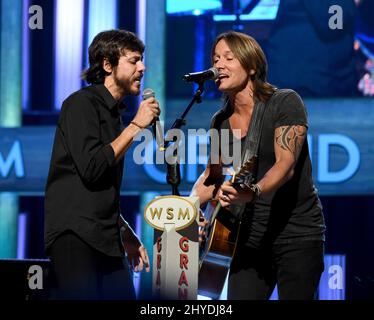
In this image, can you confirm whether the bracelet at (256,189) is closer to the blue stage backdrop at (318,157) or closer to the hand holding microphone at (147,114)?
the hand holding microphone at (147,114)

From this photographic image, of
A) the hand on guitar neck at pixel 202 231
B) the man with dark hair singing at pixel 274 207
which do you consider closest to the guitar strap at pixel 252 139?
the man with dark hair singing at pixel 274 207

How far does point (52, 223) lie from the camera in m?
2.68

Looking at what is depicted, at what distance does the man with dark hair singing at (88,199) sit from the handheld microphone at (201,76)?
0.62 feet

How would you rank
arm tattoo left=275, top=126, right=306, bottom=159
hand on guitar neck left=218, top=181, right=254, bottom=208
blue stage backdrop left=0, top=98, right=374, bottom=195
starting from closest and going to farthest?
hand on guitar neck left=218, top=181, right=254, bottom=208, arm tattoo left=275, top=126, right=306, bottom=159, blue stage backdrop left=0, top=98, right=374, bottom=195

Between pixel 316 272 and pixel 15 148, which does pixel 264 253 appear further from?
pixel 15 148

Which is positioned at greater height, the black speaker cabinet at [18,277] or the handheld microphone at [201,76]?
the handheld microphone at [201,76]

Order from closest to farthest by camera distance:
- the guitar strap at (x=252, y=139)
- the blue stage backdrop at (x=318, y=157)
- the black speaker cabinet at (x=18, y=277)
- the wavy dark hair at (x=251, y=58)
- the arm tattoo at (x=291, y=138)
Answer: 1. the arm tattoo at (x=291, y=138)
2. the guitar strap at (x=252, y=139)
3. the wavy dark hair at (x=251, y=58)
4. the black speaker cabinet at (x=18, y=277)
5. the blue stage backdrop at (x=318, y=157)

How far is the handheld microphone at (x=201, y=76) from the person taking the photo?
2.81 m

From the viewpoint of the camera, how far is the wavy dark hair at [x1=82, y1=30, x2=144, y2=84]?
288cm

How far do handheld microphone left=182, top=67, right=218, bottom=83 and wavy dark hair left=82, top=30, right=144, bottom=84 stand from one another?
0.84ft

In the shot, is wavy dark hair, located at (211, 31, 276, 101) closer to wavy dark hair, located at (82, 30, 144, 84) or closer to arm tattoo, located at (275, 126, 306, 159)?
arm tattoo, located at (275, 126, 306, 159)

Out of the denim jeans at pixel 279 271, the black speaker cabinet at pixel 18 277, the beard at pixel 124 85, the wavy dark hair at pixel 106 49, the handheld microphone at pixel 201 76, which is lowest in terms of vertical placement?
the black speaker cabinet at pixel 18 277

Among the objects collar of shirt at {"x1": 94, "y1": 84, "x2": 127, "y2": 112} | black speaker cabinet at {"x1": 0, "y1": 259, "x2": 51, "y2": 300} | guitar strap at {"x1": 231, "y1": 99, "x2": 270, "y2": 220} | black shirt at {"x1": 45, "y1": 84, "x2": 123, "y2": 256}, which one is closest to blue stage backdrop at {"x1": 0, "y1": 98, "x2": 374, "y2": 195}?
black speaker cabinet at {"x1": 0, "y1": 259, "x2": 51, "y2": 300}

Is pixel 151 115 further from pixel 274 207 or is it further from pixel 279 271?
pixel 279 271
